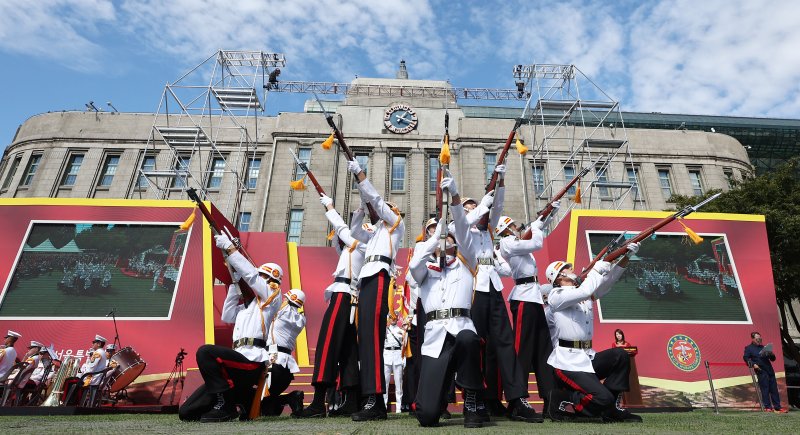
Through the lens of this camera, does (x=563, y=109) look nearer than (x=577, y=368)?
No

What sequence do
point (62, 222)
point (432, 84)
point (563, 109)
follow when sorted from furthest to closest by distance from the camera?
point (432, 84) → point (563, 109) → point (62, 222)

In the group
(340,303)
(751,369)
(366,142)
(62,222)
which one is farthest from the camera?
(366,142)

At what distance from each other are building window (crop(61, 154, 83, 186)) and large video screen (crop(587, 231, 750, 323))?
2814 cm

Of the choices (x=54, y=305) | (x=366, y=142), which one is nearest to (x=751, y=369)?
(x=54, y=305)

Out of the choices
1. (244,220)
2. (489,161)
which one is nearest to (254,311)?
(244,220)

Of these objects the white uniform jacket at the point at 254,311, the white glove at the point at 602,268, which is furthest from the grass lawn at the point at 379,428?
the white glove at the point at 602,268

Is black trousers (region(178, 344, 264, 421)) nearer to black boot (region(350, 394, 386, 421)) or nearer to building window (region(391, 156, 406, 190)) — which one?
black boot (region(350, 394, 386, 421))

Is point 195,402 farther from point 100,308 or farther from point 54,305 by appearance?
point 54,305

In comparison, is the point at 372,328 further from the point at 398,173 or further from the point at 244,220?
the point at 244,220

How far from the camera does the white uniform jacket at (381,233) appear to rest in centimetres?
573

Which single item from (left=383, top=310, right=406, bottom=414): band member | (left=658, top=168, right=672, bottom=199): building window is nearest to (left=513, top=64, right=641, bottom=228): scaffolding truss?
(left=658, top=168, right=672, bottom=199): building window

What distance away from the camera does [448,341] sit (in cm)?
466

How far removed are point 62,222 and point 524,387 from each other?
11.7 m

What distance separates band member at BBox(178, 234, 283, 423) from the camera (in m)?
5.25
